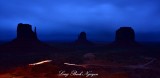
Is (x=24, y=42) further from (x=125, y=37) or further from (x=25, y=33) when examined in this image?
(x=125, y=37)

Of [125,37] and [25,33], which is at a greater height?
[25,33]

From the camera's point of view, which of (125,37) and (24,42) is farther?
(125,37)

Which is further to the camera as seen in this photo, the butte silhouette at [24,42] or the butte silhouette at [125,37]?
the butte silhouette at [125,37]

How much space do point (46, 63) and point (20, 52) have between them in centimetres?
2698

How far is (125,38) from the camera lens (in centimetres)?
6200

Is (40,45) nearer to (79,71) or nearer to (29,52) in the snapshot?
(29,52)

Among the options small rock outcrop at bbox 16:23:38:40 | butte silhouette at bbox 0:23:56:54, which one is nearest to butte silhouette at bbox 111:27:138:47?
butte silhouette at bbox 0:23:56:54

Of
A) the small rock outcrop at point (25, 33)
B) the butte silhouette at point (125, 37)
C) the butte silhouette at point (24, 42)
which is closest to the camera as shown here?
the butte silhouette at point (24, 42)

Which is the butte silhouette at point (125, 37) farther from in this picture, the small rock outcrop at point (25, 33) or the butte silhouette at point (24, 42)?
the small rock outcrop at point (25, 33)

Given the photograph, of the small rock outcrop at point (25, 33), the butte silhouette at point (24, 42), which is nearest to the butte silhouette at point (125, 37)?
the butte silhouette at point (24, 42)

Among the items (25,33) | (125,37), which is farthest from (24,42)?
(125,37)

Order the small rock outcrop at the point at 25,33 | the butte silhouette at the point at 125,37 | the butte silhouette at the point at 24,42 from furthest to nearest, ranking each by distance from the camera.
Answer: the butte silhouette at the point at 125,37 → the small rock outcrop at the point at 25,33 → the butte silhouette at the point at 24,42

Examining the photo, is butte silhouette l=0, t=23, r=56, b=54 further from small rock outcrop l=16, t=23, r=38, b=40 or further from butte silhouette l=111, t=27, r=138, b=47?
butte silhouette l=111, t=27, r=138, b=47

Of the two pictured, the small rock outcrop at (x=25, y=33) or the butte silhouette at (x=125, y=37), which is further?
the butte silhouette at (x=125, y=37)
